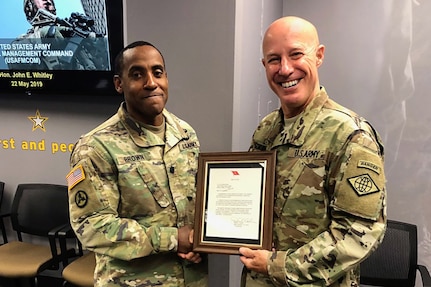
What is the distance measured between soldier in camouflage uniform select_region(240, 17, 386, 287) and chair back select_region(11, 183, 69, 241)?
180 cm

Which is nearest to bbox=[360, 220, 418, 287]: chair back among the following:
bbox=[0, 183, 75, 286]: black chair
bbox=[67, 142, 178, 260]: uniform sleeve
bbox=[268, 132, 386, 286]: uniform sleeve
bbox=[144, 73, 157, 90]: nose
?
bbox=[268, 132, 386, 286]: uniform sleeve

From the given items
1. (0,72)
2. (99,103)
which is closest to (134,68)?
(99,103)

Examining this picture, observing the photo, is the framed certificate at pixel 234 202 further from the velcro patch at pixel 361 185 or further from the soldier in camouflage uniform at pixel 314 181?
the velcro patch at pixel 361 185

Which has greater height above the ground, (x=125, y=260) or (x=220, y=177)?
(x=220, y=177)

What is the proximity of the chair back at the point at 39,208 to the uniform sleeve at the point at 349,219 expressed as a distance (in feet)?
6.35

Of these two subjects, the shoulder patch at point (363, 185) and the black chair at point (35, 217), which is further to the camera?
the black chair at point (35, 217)

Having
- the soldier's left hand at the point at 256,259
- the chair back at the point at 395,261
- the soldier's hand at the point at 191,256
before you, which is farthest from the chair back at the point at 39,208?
the chair back at the point at 395,261

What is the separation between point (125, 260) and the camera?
1323 millimetres

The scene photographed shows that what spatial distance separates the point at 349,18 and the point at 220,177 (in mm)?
1673

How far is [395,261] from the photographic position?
1.98 m

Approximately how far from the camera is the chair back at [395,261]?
6.42ft

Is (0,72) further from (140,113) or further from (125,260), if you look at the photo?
(125,260)

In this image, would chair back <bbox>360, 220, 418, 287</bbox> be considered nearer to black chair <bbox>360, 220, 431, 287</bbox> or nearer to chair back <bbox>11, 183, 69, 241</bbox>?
black chair <bbox>360, 220, 431, 287</bbox>

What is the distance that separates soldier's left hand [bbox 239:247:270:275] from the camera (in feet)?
3.90
